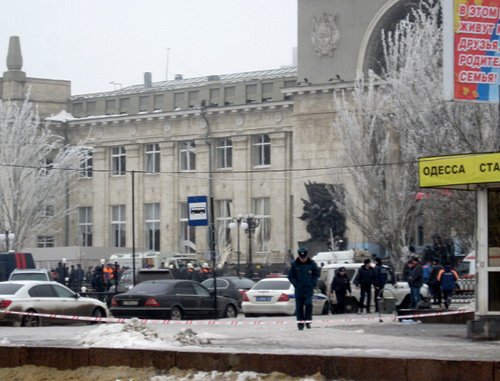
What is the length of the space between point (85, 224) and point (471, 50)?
57224 mm

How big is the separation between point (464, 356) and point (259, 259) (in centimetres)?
5039

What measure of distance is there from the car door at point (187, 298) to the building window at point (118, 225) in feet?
137

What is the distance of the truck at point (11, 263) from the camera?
141 ft

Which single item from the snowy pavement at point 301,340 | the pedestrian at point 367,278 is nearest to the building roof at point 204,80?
the pedestrian at point 367,278

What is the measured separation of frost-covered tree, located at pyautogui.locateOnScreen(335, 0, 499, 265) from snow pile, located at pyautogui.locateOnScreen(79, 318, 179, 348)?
81.8ft

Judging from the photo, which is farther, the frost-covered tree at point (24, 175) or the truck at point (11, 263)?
the frost-covered tree at point (24, 175)

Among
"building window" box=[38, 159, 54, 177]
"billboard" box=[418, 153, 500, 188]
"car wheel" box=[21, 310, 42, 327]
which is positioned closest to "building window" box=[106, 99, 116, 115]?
"building window" box=[38, 159, 54, 177]

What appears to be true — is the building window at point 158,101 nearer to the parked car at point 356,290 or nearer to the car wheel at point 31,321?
the parked car at point 356,290

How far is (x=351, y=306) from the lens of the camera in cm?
3491

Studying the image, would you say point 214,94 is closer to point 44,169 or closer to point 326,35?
point 44,169

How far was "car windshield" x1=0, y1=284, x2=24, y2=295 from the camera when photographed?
2744 cm

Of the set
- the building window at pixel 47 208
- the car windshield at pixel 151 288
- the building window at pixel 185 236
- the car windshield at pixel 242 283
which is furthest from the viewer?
the building window at pixel 185 236

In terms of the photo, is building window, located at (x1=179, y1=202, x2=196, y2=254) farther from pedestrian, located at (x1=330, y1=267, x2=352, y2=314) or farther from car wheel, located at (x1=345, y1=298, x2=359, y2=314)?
pedestrian, located at (x1=330, y1=267, x2=352, y2=314)

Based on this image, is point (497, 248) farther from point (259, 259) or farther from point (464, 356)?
point (259, 259)
